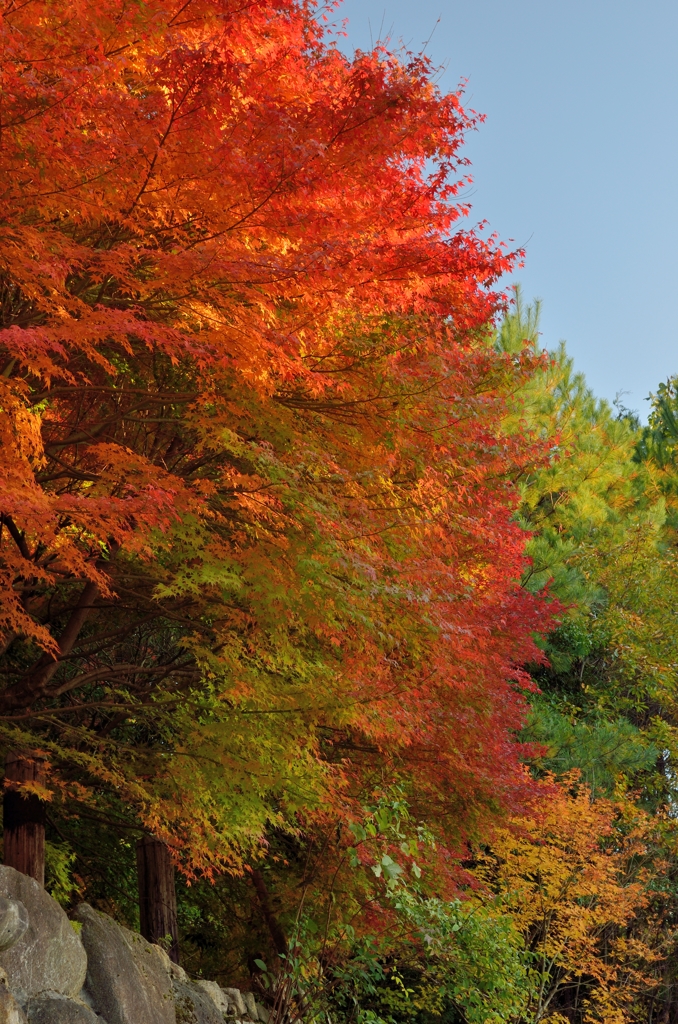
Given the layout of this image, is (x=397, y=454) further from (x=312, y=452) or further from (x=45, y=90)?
(x=45, y=90)

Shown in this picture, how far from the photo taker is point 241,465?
8359 mm

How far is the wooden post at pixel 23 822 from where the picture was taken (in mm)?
8406

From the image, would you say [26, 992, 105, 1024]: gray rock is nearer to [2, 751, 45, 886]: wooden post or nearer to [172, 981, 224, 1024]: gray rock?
[172, 981, 224, 1024]: gray rock

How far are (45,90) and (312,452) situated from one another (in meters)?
3.11

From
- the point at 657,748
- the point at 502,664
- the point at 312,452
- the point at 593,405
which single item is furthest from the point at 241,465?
the point at 593,405

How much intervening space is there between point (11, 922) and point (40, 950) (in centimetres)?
39

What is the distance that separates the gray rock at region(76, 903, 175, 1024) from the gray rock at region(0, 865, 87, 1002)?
0.22 metres

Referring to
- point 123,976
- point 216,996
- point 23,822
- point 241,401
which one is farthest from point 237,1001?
point 241,401

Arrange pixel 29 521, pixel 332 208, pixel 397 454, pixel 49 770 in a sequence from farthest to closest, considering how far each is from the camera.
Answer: pixel 49 770, pixel 397 454, pixel 332 208, pixel 29 521

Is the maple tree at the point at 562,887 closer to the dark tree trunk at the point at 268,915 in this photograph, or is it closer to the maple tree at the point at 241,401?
the dark tree trunk at the point at 268,915

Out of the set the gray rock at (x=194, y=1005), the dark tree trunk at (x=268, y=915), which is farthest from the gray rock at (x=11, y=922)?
the dark tree trunk at (x=268, y=915)

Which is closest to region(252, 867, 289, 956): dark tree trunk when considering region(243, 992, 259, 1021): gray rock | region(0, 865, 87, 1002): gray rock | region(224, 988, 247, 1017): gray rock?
region(243, 992, 259, 1021): gray rock

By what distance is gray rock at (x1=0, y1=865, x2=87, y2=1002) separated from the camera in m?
6.35

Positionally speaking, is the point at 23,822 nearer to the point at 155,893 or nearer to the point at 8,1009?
the point at 155,893
